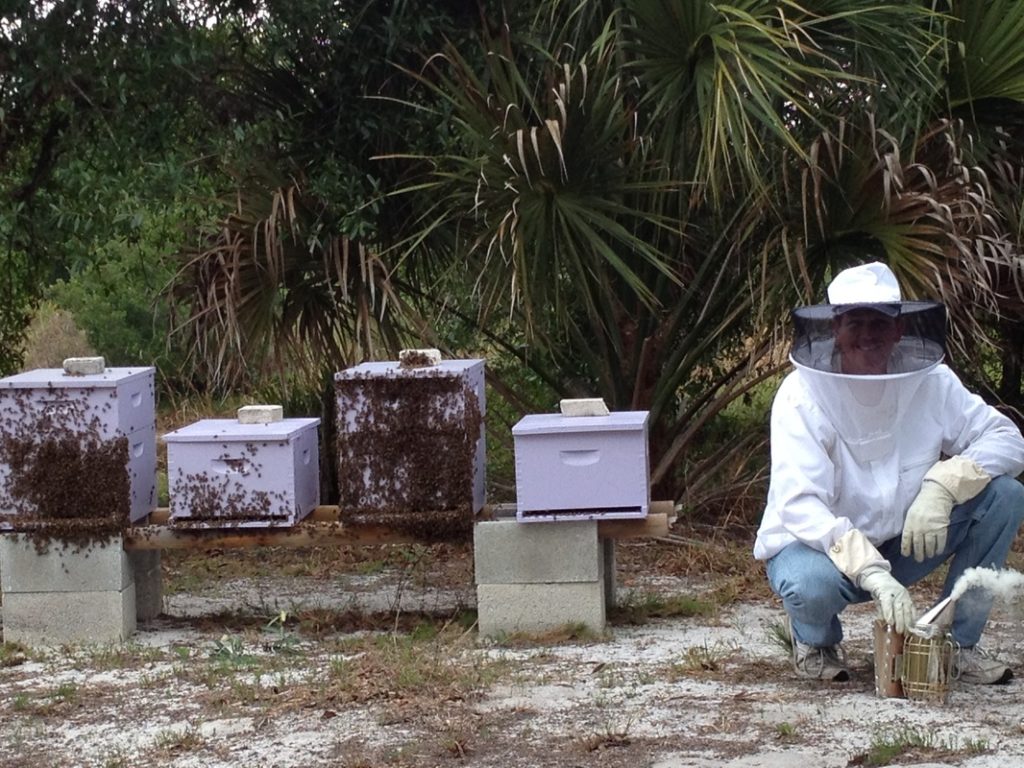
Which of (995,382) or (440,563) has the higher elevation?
(995,382)

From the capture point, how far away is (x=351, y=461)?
5.03m

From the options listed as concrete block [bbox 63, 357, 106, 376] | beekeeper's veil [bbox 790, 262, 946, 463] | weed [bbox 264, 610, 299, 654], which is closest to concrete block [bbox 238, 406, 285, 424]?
concrete block [bbox 63, 357, 106, 376]

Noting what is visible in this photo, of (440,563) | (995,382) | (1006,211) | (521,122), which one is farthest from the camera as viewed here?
(995,382)

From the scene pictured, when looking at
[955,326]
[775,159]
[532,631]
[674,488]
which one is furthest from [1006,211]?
[532,631]

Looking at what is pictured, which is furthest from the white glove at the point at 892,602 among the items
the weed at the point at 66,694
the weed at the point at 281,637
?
the weed at the point at 66,694

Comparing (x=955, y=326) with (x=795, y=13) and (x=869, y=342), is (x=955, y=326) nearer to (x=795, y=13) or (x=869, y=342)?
(x=795, y=13)

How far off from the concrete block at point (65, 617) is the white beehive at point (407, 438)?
2.88ft

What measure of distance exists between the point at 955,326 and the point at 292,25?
293cm

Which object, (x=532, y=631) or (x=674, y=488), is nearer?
(x=532, y=631)

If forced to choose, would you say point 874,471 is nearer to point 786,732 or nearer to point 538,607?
point 786,732

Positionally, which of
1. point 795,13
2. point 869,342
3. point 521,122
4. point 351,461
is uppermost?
point 795,13

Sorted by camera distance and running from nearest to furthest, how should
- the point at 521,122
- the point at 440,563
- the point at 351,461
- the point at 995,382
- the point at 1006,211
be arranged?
1. the point at 351,461
2. the point at 521,122
3. the point at 1006,211
4. the point at 440,563
5. the point at 995,382

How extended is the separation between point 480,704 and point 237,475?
1.28 metres

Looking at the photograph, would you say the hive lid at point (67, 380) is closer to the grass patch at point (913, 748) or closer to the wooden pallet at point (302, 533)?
the wooden pallet at point (302, 533)
